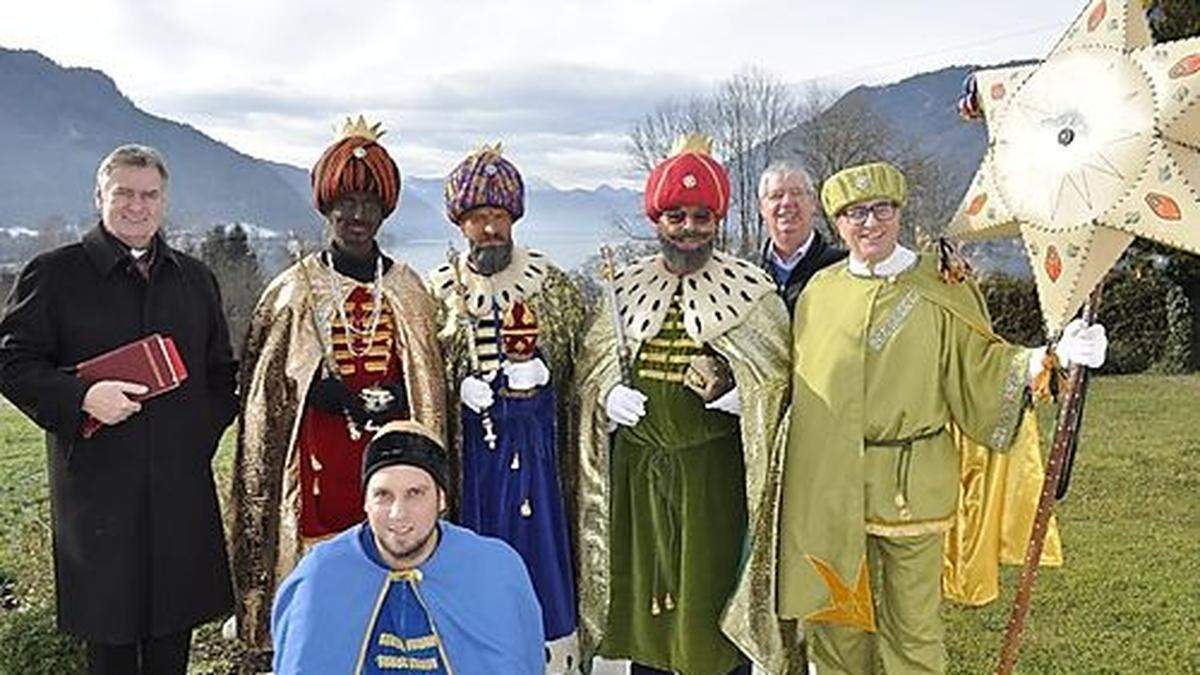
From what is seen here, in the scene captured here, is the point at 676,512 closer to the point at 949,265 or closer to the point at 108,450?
the point at 949,265

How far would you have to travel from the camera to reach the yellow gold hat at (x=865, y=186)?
138 inches

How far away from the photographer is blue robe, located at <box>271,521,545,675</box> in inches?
110

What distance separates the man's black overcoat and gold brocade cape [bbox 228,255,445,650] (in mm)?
284

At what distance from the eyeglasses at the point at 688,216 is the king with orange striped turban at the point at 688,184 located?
16 mm

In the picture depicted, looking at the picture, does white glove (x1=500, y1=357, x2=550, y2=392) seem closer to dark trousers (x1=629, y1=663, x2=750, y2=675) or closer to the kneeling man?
the kneeling man

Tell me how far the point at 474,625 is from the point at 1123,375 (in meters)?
16.2

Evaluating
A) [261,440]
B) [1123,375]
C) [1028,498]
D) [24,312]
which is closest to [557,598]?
[261,440]

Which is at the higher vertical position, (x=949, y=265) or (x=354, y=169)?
(x=354, y=169)

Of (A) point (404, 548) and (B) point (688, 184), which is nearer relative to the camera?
(A) point (404, 548)

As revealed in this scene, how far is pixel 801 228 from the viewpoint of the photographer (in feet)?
14.1

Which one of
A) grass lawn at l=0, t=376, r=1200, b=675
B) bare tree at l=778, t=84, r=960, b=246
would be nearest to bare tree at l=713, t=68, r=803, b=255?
bare tree at l=778, t=84, r=960, b=246

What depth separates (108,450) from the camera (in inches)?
135

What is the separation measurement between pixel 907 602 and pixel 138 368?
89.7 inches

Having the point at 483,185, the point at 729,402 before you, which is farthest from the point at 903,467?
the point at 483,185
